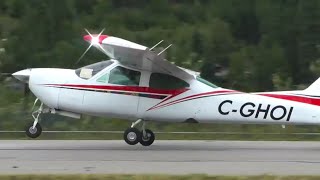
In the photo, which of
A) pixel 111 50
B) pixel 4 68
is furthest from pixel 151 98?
pixel 4 68

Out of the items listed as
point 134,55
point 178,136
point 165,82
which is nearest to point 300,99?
point 165,82

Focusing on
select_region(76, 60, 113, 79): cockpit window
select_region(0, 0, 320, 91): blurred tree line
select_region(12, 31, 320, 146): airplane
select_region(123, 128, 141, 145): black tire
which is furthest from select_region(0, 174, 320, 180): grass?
select_region(0, 0, 320, 91): blurred tree line

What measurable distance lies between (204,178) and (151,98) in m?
5.83

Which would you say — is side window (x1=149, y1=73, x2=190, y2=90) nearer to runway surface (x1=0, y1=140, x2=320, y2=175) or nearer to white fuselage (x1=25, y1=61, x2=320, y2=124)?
white fuselage (x1=25, y1=61, x2=320, y2=124)

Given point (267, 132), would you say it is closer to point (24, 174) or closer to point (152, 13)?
point (24, 174)

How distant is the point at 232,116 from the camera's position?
15.5 meters

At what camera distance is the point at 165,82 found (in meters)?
15.8

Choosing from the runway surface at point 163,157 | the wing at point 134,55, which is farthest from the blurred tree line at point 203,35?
the wing at point 134,55

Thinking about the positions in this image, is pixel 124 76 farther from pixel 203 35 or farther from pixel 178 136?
pixel 203 35

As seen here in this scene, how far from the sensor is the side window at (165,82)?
51.6ft

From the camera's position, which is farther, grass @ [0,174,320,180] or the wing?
the wing

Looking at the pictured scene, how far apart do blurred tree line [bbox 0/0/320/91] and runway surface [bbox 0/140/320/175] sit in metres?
7.88

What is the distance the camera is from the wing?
14.3 metres

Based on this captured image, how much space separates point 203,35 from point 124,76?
12.4m
